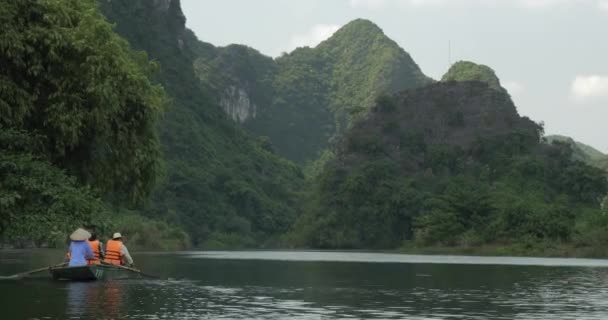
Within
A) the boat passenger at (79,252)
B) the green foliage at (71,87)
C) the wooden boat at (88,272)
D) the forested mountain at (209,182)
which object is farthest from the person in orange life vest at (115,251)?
the forested mountain at (209,182)

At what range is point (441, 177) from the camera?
413 feet

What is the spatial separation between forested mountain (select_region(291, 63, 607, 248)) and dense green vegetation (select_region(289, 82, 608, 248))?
0.44ft

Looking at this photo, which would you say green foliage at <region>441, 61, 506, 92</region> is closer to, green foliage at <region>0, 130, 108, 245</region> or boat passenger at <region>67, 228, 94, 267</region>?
boat passenger at <region>67, 228, 94, 267</region>

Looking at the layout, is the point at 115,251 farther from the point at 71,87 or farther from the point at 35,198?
the point at 71,87

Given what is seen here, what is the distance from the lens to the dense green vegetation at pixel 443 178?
101750 mm

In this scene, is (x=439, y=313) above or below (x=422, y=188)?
below

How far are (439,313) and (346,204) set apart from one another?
10074 centimetres

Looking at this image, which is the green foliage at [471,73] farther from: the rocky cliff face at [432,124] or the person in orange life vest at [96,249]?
the person in orange life vest at [96,249]

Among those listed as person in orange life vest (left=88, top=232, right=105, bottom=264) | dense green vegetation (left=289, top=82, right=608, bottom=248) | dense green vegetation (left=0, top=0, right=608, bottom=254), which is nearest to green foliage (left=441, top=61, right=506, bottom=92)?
dense green vegetation (left=0, top=0, right=608, bottom=254)

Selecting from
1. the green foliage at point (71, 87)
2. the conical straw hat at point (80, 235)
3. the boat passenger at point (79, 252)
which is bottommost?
the boat passenger at point (79, 252)

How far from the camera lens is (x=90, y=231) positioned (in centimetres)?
3347

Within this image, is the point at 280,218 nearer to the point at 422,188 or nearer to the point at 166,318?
the point at 422,188

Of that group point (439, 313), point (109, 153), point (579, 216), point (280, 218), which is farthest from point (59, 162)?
point (280, 218)

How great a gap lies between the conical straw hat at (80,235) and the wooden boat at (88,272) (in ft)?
4.84
